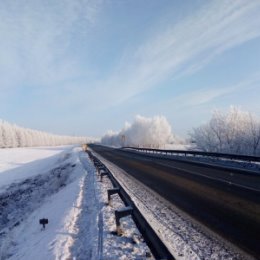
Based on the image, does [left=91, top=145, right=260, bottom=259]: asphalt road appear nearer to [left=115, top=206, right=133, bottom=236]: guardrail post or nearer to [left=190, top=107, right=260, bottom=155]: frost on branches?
[left=115, top=206, right=133, bottom=236]: guardrail post

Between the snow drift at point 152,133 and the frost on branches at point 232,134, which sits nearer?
the frost on branches at point 232,134

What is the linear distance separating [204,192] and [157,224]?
4.14 meters

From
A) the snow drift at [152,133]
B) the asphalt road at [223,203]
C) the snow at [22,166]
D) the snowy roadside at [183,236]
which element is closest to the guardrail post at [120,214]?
the snowy roadside at [183,236]

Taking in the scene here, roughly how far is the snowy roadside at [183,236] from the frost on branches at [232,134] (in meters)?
40.5

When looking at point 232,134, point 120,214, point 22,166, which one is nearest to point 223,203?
point 120,214

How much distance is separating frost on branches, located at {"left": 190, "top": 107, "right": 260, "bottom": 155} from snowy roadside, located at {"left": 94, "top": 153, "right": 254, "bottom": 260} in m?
40.5

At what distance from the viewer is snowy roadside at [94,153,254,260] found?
17.5 feet

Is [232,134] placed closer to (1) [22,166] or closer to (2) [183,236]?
(1) [22,166]

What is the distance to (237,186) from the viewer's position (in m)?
11.8

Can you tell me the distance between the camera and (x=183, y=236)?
6.39m

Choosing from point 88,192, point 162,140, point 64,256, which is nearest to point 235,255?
point 64,256

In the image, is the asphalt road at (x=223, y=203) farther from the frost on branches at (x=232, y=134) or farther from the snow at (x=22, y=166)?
the frost on branches at (x=232, y=134)

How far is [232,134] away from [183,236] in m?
50.8

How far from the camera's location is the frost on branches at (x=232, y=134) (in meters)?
48.9
